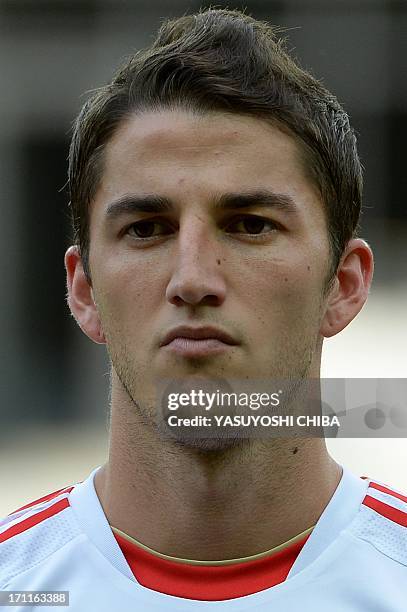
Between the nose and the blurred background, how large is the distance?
249 inches

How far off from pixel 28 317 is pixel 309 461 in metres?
7.22

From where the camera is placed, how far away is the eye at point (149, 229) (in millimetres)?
3439

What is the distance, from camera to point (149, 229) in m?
3.46

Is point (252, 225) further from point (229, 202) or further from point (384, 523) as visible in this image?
point (384, 523)

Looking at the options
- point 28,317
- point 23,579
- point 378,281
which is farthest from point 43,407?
point 23,579

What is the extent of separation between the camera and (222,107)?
11.7 ft

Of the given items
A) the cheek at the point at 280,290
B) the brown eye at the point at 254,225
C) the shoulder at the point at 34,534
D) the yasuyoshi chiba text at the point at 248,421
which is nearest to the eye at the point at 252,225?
the brown eye at the point at 254,225

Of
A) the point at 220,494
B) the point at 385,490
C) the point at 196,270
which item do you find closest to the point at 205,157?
the point at 196,270

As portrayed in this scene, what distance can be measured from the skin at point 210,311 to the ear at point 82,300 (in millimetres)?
135

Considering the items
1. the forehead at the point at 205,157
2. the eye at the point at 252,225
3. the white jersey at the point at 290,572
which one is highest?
the forehead at the point at 205,157

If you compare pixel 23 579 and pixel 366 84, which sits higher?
pixel 366 84

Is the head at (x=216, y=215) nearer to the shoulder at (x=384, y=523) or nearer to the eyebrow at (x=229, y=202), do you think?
the eyebrow at (x=229, y=202)

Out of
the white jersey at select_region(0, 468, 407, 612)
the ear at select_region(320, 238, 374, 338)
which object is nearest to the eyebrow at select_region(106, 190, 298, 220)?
the ear at select_region(320, 238, 374, 338)

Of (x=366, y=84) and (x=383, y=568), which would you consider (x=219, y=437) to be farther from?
(x=366, y=84)
